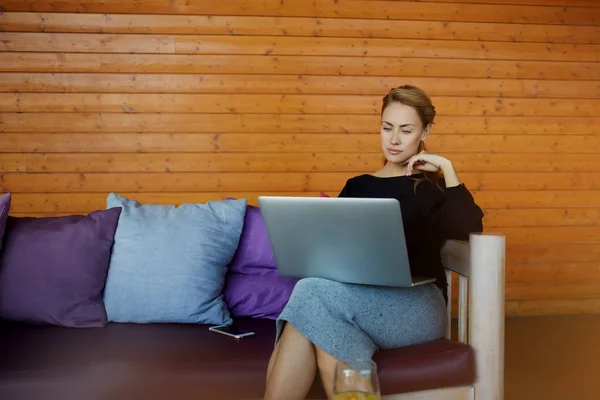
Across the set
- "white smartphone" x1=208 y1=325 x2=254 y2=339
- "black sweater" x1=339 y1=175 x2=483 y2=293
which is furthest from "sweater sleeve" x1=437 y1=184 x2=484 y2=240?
"white smartphone" x1=208 y1=325 x2=254 y2=339

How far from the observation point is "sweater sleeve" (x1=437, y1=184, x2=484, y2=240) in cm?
212

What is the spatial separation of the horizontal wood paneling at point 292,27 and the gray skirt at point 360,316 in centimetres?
246

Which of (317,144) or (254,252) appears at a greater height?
(317,144)

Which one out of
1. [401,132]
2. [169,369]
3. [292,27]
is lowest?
[169,369]

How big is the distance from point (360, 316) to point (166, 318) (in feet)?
2.43

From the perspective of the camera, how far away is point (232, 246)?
2361mm

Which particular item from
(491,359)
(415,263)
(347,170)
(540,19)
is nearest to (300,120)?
(347,170)

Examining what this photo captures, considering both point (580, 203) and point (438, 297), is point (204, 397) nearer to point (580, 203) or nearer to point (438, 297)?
point (438, 297)

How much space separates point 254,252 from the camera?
95.1 inches

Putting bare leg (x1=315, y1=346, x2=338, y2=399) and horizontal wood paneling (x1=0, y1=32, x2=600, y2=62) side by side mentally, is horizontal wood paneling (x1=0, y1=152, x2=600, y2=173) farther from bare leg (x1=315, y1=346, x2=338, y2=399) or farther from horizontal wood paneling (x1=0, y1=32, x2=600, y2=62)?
bare leg (x1=315, y1=346, x2=338, y2=399)

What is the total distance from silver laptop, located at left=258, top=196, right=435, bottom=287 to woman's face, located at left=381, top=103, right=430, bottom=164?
1.71ft

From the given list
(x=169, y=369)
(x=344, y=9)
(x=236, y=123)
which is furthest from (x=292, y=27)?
(x=169, y=369)

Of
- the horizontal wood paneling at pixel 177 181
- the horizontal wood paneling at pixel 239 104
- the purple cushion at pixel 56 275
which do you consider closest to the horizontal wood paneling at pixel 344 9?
the horizontal wood paneling at pixel 239 104

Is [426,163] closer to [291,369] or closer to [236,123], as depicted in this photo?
[291,369]
